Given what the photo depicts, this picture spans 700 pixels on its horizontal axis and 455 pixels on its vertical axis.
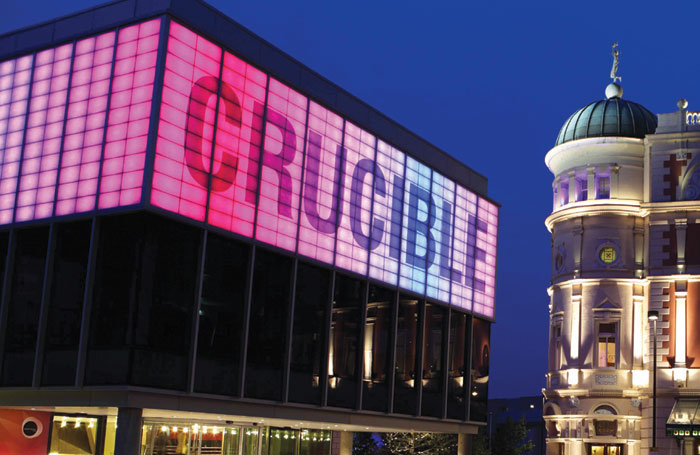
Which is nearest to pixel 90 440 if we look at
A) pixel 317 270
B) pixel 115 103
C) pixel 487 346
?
pixel 317 270

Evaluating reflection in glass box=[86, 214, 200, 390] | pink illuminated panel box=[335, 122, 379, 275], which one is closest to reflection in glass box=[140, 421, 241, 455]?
reflection in glass box=[86, 214, 200, 390]

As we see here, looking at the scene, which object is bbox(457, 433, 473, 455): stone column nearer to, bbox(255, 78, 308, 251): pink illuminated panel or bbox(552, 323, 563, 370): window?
bbox(552, 323, 563, 370): window

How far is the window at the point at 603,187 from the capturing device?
6003cm

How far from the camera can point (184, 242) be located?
1281 inches

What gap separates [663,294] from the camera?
56.8 m

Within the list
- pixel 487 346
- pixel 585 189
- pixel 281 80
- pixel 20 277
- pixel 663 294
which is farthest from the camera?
pixel 585 189

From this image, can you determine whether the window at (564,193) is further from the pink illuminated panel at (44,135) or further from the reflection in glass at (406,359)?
the pink illuminated panel at (44,135)

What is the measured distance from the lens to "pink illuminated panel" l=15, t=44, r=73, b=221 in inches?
1345

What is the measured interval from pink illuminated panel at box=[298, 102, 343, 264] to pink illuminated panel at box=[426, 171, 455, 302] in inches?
307

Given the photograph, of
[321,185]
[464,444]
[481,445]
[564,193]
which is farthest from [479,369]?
[481,445]

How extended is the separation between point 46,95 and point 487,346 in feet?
85.4

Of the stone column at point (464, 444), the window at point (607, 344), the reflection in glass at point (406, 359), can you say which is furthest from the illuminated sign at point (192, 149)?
the window at point (607, 344)

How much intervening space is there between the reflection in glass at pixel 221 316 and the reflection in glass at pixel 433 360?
13083 millimetres

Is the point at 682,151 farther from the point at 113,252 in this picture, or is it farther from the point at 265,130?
the point at 113,252
